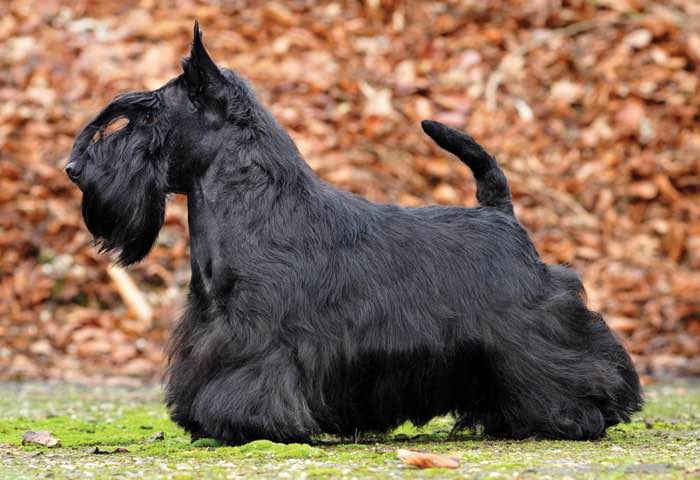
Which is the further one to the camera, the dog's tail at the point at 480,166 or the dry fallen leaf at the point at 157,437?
the dog's tail at the point at 480,166

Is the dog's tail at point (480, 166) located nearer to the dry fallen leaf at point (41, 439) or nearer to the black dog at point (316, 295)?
the black dog at point (316, 295)

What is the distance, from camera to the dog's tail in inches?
189

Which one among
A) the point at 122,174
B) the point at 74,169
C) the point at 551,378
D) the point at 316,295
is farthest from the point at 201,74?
the point at 551,378

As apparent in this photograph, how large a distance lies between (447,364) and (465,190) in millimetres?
4819

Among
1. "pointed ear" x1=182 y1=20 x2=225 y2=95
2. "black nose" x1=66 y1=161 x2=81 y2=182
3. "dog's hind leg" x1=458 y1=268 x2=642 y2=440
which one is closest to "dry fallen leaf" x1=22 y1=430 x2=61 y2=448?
"black nose" x1=66 y1=161 x2=81 y2=182

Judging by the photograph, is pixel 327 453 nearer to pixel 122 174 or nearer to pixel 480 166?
pixel 122 174

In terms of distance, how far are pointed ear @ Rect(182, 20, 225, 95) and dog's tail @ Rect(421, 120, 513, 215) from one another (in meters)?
1.03

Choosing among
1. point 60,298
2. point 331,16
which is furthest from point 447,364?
point 331,16

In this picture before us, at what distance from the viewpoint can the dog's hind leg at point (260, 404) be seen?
12.9 ft

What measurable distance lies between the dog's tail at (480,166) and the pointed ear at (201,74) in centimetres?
103

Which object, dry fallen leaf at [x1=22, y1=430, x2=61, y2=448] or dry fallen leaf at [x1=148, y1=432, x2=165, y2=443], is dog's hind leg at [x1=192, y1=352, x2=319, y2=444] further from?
dry fallen leaf at [x1=22, y1=430, x2=61, y2=448]

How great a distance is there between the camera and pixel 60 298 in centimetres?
838

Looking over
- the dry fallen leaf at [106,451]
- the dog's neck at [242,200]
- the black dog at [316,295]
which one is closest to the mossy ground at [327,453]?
the dry fallen leaf at [106,451]

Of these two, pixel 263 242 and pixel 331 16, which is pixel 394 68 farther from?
pixel 263 242
